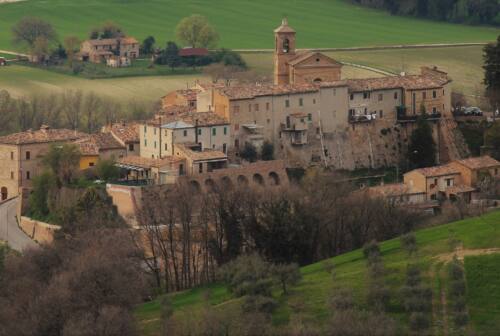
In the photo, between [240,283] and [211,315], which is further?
[240,283]

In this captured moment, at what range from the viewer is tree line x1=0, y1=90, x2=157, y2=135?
107 metres

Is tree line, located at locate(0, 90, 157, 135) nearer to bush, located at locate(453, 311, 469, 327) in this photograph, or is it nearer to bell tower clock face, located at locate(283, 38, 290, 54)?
bell tower clock face, located at locate(283, 38, 290, 54)

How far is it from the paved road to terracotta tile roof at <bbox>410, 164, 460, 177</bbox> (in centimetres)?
1554

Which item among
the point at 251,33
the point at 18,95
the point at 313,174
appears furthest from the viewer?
the point at 251,33

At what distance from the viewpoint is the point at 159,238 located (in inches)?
3142

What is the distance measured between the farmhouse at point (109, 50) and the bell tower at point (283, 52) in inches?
1224

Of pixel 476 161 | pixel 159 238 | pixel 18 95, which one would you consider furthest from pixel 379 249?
pixel 18 95

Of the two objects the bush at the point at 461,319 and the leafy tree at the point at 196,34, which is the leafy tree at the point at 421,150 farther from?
the leafy tree at the point at 196,34

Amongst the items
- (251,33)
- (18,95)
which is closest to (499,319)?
(18,95)

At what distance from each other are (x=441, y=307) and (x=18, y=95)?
53337 mm

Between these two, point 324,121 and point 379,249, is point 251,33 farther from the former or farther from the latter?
point 379,249

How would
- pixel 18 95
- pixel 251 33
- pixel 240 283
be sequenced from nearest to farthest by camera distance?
pixel 240 283
pixel 18 95
pixel 251 33

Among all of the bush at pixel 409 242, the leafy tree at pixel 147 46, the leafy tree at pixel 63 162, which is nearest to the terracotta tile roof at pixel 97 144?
the leafy tree at pixel 63 162

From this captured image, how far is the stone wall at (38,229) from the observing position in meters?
84.6
